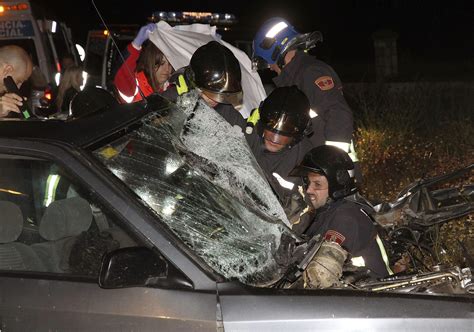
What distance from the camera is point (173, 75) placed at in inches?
221

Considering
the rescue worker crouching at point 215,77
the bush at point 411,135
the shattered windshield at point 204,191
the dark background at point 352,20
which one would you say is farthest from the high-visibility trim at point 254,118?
the dark background at point 352,20

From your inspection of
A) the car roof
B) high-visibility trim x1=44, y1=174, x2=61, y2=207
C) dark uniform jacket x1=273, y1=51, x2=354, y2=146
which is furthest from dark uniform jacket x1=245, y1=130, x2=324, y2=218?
high-visibility trim x1=44, y1=174, x2=61, y2=207

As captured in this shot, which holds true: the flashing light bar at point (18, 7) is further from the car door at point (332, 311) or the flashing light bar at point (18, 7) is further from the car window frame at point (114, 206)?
the car door at point (332, 311)

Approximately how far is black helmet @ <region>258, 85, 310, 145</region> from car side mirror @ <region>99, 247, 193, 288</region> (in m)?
1.84

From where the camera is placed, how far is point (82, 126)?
10.9 ft

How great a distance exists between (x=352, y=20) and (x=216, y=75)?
2632 cm

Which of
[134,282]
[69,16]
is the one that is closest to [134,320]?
[134,282]

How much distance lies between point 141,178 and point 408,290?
3.87 ft

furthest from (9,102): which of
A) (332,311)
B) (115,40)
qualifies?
(115,40)

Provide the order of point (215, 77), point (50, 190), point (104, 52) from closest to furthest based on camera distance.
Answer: point (50, 190) → point (215, 77) → point (104, 52)

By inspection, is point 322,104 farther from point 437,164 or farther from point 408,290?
point 437,164

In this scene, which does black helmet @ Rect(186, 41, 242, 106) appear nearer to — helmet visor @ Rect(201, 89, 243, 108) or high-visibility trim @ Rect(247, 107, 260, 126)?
helmet visor @ Rect(201, 89, 243, 108)

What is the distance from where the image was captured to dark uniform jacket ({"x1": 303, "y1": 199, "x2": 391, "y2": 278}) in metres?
3.71

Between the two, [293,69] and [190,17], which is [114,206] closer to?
[293,69]
